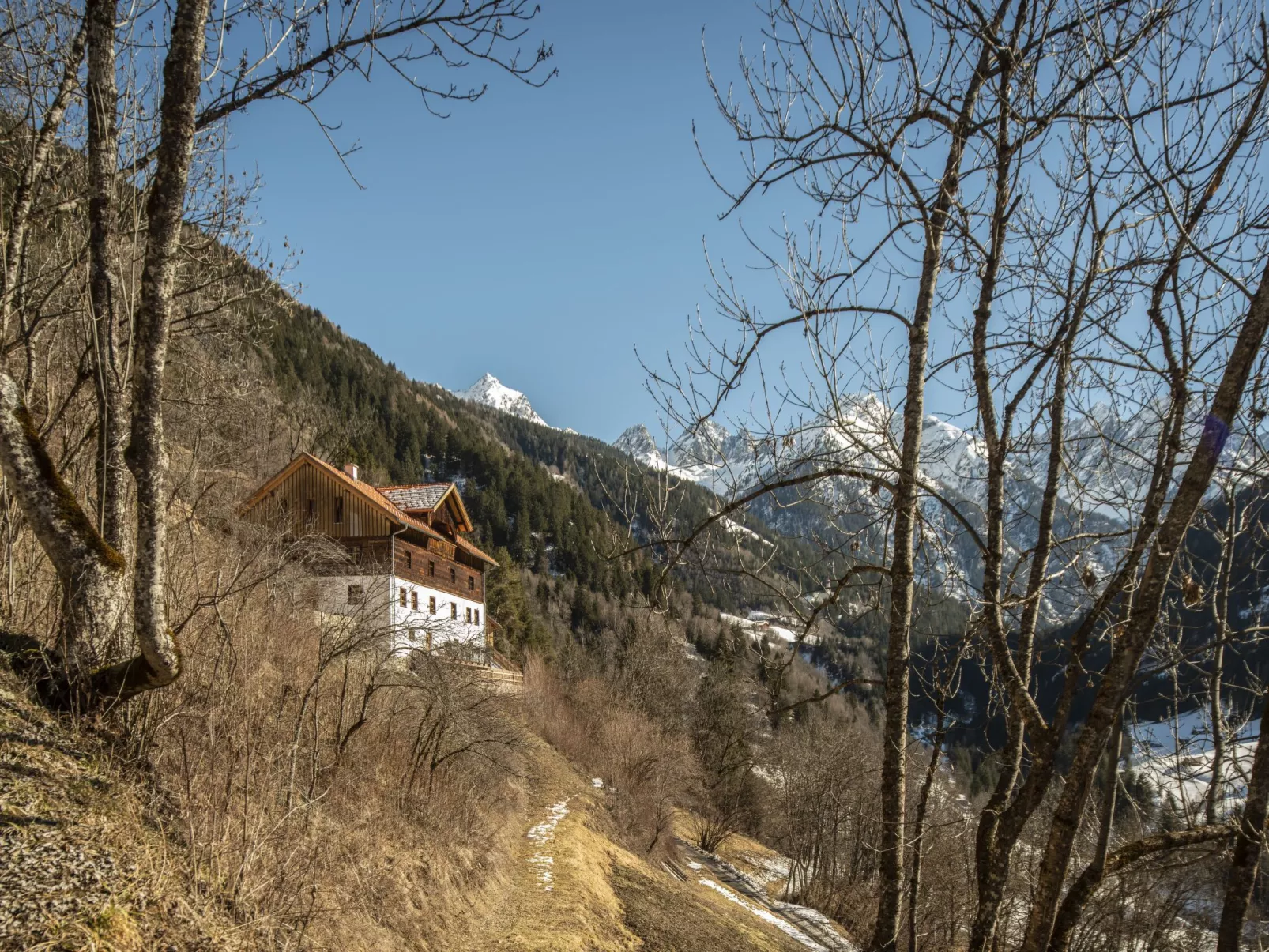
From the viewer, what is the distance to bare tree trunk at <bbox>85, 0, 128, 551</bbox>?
13.8 feet

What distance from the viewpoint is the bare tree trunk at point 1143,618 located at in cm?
258

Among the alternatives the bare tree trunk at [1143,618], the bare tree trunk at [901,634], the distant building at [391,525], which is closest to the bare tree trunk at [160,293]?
the bare tree trunk at [901,634]

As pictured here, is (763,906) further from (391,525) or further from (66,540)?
(66,540)

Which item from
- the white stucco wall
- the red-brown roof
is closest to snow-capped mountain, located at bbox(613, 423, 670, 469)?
the white stucco wall

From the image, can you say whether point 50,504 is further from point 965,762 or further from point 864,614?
point 965,762

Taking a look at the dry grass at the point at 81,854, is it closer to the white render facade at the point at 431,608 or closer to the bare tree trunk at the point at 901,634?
the bare tree trunk at the point at 901,634

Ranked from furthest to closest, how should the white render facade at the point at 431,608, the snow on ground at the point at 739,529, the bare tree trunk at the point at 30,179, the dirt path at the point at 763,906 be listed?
the white render facade at the point at 431,608 < the dirt path at the point at 763,906 < the bare tree trunk at the point at 30,179 < the snow on ground at the point at 739,529

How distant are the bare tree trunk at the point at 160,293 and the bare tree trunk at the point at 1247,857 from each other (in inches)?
221

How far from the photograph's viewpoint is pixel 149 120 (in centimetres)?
542

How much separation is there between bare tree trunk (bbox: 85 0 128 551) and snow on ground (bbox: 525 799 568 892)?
10.9 meters

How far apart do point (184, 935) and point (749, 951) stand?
1274 cm

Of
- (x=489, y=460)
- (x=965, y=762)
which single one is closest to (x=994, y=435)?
(x=965, y=762)

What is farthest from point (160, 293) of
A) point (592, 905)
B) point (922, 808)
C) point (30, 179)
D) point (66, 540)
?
point (592, 905)

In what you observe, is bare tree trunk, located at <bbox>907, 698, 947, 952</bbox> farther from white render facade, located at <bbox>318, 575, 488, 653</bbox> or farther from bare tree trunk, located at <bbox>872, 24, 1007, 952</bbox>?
white render facade, located at <bbox>318, 575, 488, 653</bbox>
